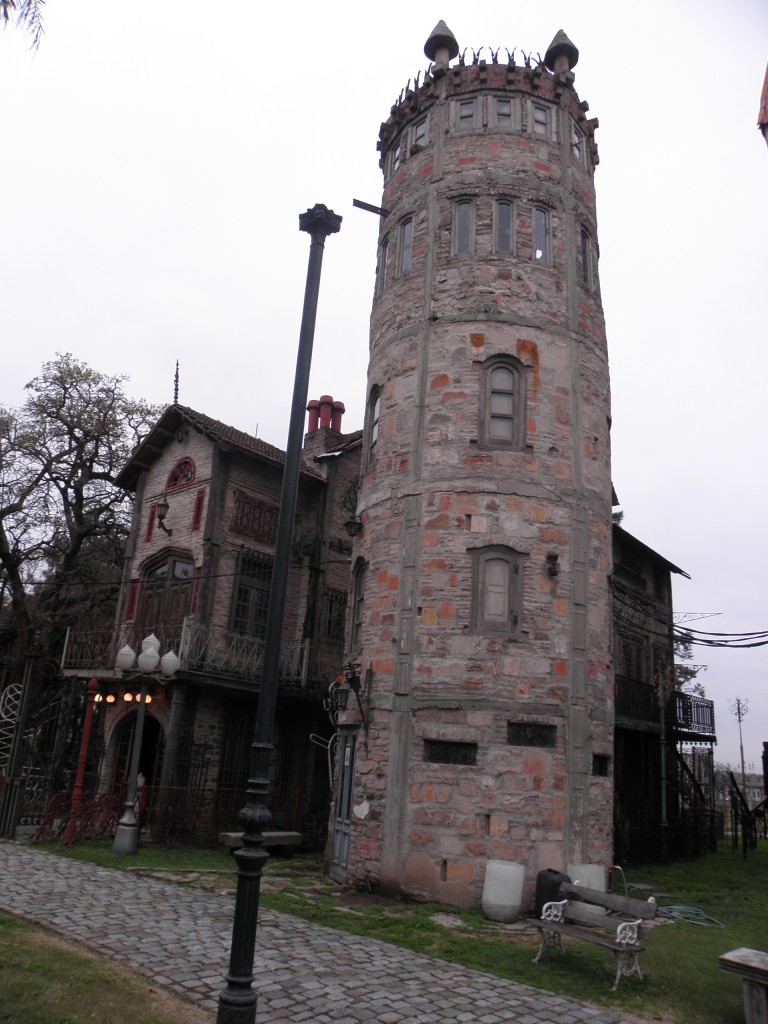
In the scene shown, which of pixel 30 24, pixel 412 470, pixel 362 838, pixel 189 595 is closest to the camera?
pixel 30 24

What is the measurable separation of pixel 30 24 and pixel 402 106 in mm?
14339

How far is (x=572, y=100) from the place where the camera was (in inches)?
691

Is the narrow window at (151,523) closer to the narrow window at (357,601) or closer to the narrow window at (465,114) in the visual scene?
the narrow window at (357,601)

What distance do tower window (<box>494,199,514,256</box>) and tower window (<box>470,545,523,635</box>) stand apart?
5.95 m

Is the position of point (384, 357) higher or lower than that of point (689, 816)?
higher

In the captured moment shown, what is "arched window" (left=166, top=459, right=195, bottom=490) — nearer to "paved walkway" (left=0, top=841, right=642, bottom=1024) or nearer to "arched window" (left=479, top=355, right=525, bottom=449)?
"arched window" (left=479, top=355, right=525, bottom=449)

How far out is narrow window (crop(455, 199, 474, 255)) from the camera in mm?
16078

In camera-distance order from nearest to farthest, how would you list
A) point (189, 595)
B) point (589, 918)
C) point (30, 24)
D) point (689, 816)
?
point (30, 24)
point (589, 918)
point (189, 595)
point (689, 816)

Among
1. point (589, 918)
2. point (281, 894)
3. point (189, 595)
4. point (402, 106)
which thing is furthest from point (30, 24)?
point (189, 595)

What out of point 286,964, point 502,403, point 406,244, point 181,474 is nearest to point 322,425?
point 181,474

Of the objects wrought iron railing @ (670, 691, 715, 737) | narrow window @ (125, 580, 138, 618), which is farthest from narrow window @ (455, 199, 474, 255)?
wrought iron railing @ (670, 691, 715, 737)

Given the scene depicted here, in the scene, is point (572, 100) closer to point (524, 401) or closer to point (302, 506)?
point (524, 401)

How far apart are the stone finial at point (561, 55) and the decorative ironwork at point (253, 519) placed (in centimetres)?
1233

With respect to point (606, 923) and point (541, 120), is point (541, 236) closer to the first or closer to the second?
point (541, 120)
